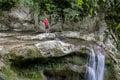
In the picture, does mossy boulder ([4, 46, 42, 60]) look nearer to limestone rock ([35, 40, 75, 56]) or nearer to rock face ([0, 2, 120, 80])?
rock face ([0, 2, 120, 80])

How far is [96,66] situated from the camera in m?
11.1

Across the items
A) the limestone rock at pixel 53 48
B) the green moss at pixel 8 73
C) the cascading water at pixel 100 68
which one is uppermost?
the limestone rock at pixel 53 48

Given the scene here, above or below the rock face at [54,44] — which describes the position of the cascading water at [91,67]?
below

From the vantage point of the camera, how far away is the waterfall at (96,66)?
1091 cm

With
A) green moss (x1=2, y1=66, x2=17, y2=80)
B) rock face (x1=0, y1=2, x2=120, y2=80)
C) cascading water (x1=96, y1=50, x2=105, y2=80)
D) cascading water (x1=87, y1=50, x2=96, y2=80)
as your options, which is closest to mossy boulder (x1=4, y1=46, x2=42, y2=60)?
rock face (x1=0, y1=2, x2=120, y2=80)

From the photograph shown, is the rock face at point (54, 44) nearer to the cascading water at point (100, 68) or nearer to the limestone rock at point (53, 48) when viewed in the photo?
the limestone rock at point (53, 48)

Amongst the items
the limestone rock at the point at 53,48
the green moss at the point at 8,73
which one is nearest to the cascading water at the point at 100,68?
the limestone rock at the point at 53,48

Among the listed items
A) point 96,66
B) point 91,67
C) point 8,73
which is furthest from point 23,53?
point 96,66

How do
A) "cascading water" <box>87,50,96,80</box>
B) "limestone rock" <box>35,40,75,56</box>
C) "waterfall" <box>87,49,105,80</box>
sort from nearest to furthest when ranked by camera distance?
"limestone rock" <box>35,40,75,56</box> → "cascading water" <box>87,50,96,80</box> → "waterfall" <box>87,49,105,80</box>

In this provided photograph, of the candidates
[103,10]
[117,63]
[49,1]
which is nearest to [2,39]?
[49,1]

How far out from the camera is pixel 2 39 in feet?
35.8

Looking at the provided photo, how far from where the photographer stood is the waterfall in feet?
35.8

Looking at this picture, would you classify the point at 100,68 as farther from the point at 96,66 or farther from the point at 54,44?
the point at 54,44

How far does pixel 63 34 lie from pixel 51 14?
3.85 feet
